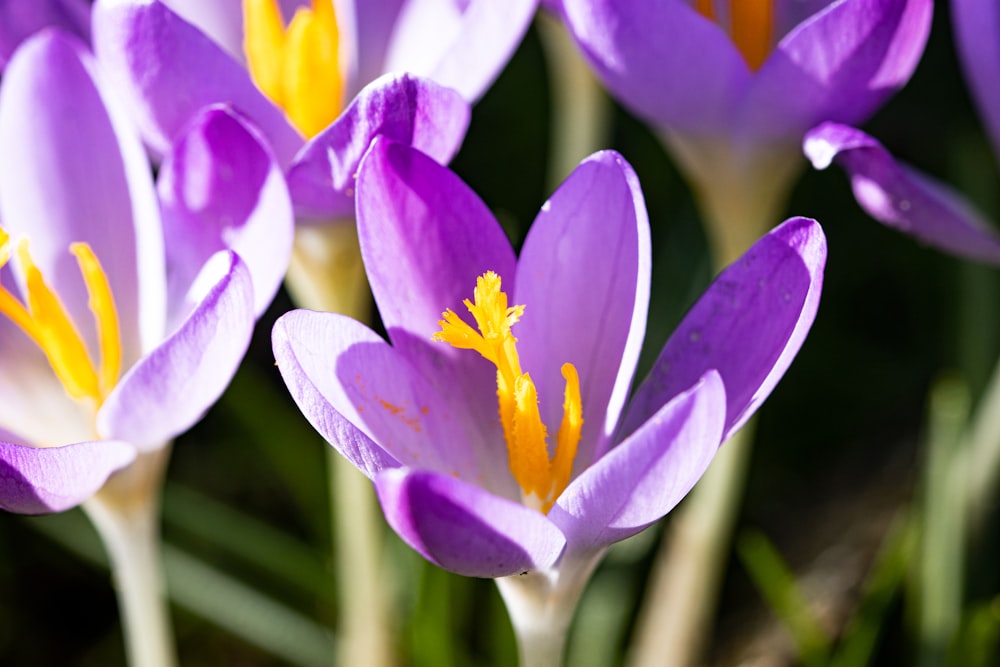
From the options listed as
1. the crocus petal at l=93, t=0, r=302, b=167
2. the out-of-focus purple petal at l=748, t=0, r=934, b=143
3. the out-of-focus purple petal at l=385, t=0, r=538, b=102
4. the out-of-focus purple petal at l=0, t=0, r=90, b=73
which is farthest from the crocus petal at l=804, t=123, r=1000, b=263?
the out-of-focus purple petal at l=0, t=0, r=90, b=73

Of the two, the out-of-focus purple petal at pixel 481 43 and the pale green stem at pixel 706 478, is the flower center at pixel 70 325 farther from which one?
the pale green stem at pixel 706 478

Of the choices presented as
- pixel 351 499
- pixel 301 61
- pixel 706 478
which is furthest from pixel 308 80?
pixel 706 478

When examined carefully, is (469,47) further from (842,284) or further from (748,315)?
(842,284)

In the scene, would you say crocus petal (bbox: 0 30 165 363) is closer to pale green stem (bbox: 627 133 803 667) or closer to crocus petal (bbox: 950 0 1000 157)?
pale green stem (bbox: 627 133 803 667)

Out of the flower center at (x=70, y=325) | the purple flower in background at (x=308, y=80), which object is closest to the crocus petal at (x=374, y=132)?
the purple flower in background at (x=308, y=80)

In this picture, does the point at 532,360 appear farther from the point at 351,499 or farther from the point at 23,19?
the point at 23,19

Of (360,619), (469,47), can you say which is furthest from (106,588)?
(469,47)

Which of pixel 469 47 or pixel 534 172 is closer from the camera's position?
pixel 469 47
